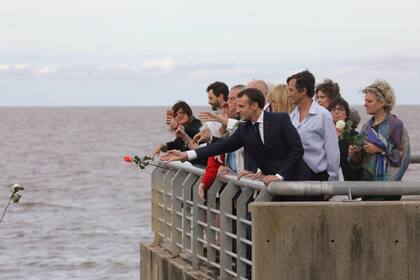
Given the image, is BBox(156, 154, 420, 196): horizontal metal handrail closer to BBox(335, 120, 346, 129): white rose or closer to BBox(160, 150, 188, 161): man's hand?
BBox(160, 150, 188, 161): man's hand

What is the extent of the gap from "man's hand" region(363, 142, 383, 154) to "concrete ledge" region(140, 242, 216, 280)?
1886mm

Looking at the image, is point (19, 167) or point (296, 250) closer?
point (296, 250)

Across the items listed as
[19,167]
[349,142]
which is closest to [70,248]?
[349,142]

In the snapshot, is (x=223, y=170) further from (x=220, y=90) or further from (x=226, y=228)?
(x=220, y=90)

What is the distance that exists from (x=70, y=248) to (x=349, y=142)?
1747 centimetres

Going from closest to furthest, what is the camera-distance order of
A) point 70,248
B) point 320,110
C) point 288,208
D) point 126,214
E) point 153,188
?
1. point 288,208
2. point 320,110
3. point 153,188
4. point 70,248
5. point 126,214

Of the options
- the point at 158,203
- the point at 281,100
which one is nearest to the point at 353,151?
the point at 281,100

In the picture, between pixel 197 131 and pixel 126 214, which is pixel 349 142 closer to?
pixel 197 131

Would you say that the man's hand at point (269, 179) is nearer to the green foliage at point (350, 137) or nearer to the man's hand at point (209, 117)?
the green foliage at point (350, 137)

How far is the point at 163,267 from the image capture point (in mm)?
13125

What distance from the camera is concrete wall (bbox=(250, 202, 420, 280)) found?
31.5ft

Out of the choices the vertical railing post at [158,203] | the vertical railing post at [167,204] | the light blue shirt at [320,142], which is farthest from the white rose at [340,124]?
the vertical railing post at [158,203]

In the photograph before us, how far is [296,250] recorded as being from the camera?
31.6 feet

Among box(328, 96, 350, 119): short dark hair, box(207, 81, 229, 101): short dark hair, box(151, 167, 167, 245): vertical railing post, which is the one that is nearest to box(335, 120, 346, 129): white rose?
box(328, 96, 350, 119): short dark hair
